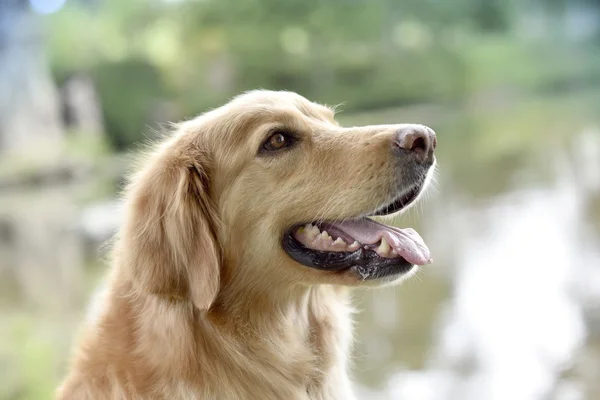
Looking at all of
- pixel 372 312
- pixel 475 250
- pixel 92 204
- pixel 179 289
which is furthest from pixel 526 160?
pixel 179 289

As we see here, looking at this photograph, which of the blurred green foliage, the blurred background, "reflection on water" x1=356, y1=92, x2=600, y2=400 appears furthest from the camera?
the blurred green foliage

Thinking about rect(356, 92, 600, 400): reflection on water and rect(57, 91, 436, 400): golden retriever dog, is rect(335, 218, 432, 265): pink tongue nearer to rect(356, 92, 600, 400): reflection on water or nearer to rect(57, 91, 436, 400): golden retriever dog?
rect(57, 91, 436, 400): golden retriever dog

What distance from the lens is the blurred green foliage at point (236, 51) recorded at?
7602 millimetres

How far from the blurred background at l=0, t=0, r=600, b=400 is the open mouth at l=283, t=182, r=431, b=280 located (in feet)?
1.82

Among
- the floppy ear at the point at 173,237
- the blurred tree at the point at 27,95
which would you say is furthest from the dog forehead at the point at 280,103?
the blurred tree at the point at 27,95

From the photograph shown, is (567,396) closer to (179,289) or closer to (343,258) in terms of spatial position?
(343,258)

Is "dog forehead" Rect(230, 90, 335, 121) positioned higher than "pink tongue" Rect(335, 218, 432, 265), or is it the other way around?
"dog forehead" Rect(230, 90, 335, 121)

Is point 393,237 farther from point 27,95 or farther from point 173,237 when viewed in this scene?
point 27,95

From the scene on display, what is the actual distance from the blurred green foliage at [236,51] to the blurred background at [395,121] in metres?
0.03

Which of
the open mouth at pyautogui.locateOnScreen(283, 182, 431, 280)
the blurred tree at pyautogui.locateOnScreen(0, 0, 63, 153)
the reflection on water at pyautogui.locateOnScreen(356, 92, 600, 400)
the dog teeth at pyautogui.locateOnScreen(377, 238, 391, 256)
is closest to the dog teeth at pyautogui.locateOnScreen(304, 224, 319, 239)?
the open mouth at pyautogui.locateOnScreen(283, 182, 431, 280)

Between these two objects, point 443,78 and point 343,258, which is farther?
point 443,78

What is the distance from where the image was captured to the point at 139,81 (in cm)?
783

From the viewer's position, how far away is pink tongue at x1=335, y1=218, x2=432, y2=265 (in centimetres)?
141

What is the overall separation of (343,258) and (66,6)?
22.3 feet
